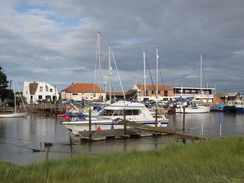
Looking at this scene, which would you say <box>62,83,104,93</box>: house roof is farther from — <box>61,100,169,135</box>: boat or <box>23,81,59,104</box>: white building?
<box>61,100,169,135</box>: boat

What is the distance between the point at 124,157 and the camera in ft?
42.6

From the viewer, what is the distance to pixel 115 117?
28.0 meters

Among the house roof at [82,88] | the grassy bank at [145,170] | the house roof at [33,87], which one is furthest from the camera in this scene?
the house roof at [82,88]

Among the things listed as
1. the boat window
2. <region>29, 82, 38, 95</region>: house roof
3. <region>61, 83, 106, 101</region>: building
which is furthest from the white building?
the boat window

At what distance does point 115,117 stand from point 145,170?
62.3 feet

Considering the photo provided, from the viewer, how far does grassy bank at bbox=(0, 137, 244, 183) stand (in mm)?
7957

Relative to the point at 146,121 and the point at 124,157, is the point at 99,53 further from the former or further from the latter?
the point at 124,157

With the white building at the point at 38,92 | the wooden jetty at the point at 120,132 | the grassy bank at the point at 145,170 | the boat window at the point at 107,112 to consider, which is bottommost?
the wooden jetty at the point at 120,132

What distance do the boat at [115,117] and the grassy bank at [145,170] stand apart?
13.2 m

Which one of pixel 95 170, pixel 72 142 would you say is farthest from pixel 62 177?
pixel 72 142

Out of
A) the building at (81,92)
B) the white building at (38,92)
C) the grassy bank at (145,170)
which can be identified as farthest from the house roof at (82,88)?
the grassy bank at (145,170)

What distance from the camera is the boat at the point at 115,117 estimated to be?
2605cm

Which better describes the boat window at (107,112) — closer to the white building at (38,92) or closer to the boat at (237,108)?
the boat at (237,108)

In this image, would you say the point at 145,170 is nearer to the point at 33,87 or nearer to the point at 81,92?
the point at 33,87
